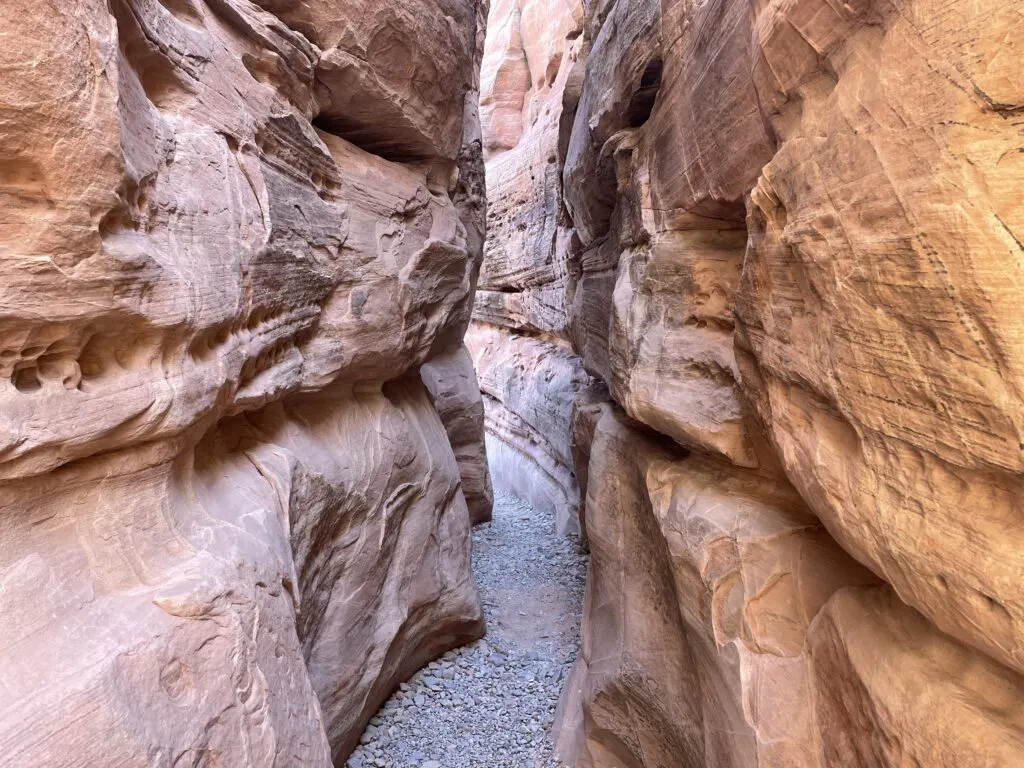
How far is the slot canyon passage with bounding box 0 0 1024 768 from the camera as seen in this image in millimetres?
1602

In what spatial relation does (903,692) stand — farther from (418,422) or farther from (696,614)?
(418,422)

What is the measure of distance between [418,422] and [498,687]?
2624 mm

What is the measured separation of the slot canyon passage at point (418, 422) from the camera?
1602 millimetres

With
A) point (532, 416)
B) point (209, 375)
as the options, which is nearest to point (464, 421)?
point (532, 416)

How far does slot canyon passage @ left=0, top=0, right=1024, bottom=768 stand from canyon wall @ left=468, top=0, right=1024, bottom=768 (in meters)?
0.02

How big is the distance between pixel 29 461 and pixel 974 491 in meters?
3.08

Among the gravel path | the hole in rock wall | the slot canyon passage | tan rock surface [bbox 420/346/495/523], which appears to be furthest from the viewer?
tan rock surface [bbox 420/346/495/523]

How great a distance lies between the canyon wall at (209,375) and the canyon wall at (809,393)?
6.28 feet

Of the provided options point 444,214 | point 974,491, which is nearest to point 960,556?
point 974,491

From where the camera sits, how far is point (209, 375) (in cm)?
250

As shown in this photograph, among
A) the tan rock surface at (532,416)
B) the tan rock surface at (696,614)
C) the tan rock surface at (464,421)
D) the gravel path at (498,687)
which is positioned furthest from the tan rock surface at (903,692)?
the tan rock surface at (464,421)

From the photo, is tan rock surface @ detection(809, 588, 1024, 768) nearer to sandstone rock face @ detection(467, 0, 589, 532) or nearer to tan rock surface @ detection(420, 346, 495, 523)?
sandstone rock face @ detection(467, 0, 589, 532)

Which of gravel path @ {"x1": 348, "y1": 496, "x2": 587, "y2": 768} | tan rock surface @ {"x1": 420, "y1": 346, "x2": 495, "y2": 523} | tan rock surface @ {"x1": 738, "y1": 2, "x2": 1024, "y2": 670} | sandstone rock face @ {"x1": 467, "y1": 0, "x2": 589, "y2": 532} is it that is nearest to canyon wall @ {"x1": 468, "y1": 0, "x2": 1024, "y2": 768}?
tan rock surface @ {"x1": 738, "y1": 2, "x2": 1024, "y2": 670}

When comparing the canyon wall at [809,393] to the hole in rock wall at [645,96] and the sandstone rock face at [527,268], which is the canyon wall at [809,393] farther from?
the sandstone rock face at [527,268]
